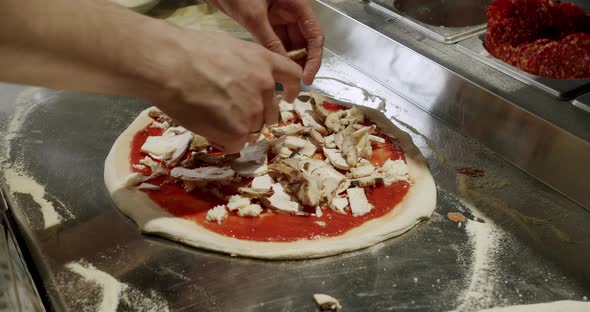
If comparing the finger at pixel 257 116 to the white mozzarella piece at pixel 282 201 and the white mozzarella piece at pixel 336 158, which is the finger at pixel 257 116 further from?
the white mozzarella piece at pixel 336 158

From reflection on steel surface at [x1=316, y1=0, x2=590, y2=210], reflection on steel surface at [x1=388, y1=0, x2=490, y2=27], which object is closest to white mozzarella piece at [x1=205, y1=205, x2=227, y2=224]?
reflection on steel surface at [x1=316, y1=0, x2=590, y2=210]

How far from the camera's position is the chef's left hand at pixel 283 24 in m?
1.73

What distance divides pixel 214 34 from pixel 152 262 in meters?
0.68

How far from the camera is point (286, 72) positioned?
147cm

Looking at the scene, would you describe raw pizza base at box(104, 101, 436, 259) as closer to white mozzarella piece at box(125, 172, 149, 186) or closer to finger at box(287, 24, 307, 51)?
white mozzarella piece at box(125, 172, 149, 186)

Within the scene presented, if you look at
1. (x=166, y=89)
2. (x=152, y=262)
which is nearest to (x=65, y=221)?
(x=152, y=262)

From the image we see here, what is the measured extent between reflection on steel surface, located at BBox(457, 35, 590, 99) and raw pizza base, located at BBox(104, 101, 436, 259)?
1.79 feet

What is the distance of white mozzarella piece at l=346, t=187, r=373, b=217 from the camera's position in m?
1.66

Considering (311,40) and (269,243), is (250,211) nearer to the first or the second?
(269,243)

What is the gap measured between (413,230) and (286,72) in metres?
0.64

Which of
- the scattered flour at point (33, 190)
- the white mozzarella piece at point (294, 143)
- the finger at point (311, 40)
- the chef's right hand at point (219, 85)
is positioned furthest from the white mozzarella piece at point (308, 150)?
the scattered flour at point (33, 190)

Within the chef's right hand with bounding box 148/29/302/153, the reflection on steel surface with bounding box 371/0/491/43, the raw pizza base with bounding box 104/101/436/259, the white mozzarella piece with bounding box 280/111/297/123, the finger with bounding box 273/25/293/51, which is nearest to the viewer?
the chef's right hand with bounding box 148/29/302/153

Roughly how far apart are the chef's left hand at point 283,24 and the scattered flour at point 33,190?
35.1 inches

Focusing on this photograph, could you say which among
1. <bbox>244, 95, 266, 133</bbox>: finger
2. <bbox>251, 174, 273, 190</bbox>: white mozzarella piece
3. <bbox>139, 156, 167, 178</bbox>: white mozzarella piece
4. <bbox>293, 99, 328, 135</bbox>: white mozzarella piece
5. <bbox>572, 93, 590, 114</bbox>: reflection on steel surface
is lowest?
<bbox>139, 156, 167, 178</bbox>: white mozzarella piece
